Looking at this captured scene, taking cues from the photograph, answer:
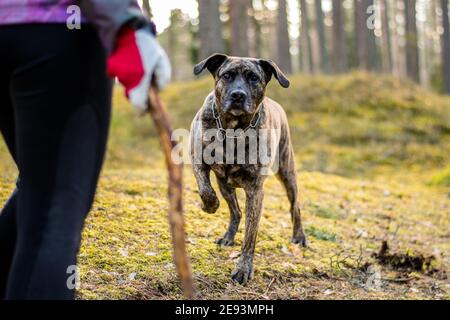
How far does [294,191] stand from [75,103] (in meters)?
4.19

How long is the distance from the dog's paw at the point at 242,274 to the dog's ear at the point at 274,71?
5.39 feet

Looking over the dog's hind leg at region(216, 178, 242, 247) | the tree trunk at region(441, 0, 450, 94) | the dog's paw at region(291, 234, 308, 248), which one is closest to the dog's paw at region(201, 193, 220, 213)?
the dog's hind leg at region(216, 178, 242, 247)

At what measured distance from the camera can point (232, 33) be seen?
60.8ft

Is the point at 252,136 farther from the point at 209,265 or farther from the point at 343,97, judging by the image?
the point at 343,97

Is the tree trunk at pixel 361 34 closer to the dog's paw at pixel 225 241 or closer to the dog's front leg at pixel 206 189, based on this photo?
the dog's paw at pixel 225 241

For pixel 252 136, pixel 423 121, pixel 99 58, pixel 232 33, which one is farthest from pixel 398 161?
pixel 99 58

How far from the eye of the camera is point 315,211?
8.03 metres

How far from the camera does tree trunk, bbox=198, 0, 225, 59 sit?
18484 millimetres

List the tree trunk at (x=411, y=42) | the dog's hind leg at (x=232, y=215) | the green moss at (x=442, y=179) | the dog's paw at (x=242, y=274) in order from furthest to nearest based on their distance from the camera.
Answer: the tree trunk at (x=411, y=42)
the green moss at (x=442, y=179)
the dog's hind leg at (x=232, y=215)
the dog's paw at (x=242, y=274)

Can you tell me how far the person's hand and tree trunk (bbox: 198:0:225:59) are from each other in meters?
16.3

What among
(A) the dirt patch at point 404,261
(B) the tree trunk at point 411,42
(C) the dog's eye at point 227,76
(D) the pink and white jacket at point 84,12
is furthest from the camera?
(B) the tree trunk at point 411,42

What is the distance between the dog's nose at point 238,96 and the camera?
4957mm

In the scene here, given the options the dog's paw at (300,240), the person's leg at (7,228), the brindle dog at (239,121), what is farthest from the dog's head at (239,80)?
the person's leg at (7,228)

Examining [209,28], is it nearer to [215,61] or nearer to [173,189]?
[215,61]
